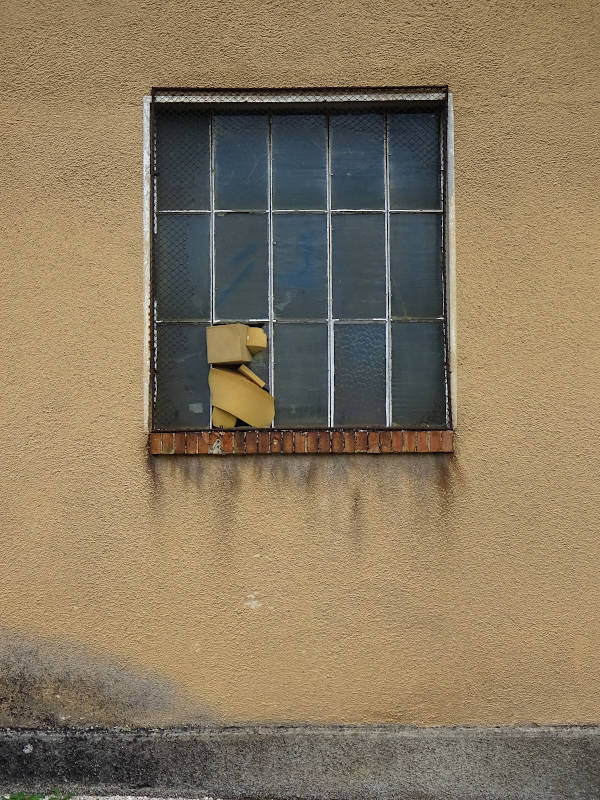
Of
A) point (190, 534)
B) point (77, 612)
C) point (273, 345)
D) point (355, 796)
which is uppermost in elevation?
point (273, 345)

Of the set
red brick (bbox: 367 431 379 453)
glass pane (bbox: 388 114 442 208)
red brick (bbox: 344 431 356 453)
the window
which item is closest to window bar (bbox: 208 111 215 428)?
the window

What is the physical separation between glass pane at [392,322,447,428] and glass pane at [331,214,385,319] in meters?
0.21

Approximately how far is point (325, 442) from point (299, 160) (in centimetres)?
157

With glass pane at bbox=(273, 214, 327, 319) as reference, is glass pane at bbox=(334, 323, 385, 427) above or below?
below

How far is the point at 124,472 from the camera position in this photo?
3.79 metres

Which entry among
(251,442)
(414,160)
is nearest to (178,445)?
(251,442)

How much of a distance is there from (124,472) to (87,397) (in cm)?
44

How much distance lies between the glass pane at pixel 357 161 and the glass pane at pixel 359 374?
2.31 feet

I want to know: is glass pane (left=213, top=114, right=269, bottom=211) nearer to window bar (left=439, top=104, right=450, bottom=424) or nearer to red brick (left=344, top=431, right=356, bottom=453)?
window bar (left=439, top=104, right=450, bottom=424)

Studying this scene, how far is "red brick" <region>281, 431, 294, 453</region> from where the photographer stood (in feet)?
12.3

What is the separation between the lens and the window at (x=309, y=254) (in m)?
3.95

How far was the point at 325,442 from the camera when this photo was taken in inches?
148

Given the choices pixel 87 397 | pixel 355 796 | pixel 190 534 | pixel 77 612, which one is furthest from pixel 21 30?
pixel 355 796

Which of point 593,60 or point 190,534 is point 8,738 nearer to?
point 190,534
